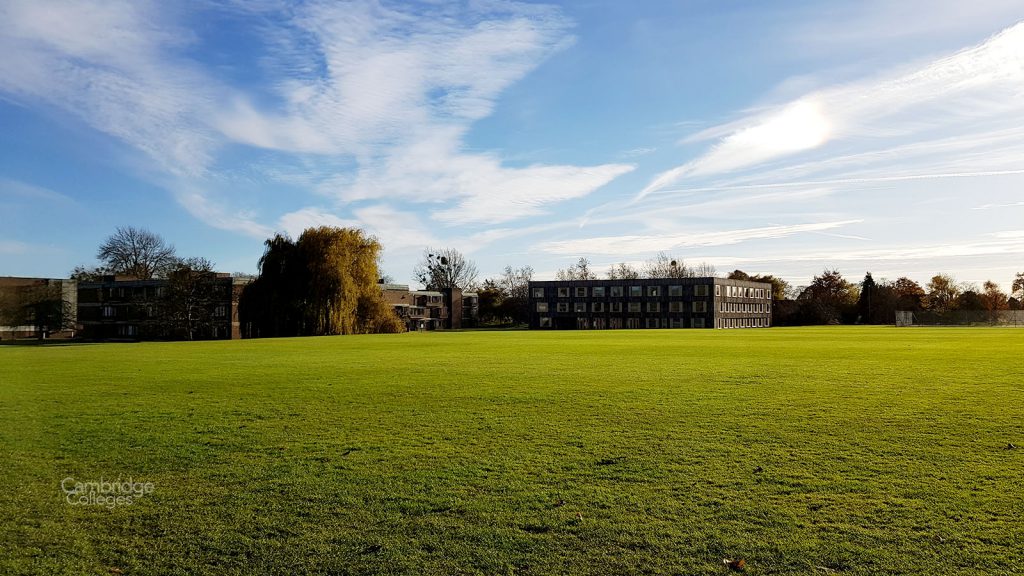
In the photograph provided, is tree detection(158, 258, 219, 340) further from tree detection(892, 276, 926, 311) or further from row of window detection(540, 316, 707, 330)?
tree detection(892, 276, 926, 311)

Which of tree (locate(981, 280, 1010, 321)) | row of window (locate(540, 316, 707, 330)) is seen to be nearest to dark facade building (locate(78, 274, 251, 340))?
row of window (locate(540, 316, 707, 330))

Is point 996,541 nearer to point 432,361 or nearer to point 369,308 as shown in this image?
point 432,361

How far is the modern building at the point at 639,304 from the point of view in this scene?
5032 inches

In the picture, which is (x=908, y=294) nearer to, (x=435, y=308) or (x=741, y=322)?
(x=741, y=322)

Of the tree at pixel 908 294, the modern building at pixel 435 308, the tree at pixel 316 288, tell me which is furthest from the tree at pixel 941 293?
the tree at pixel 316 288

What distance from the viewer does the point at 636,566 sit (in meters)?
6.09

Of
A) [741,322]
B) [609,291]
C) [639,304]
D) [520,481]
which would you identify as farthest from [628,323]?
[520,481]

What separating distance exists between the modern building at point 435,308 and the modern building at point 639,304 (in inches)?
700

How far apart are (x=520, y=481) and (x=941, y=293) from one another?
165 meters

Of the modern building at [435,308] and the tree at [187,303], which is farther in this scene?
the modern building at [435,308]

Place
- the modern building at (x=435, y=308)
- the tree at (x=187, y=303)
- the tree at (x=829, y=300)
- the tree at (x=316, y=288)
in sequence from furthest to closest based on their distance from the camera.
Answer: the tree at (x=829, y=300), the modern building at (x=435, y=308), the tree at (x=187, y=303), the tree at (x=316, y=288)

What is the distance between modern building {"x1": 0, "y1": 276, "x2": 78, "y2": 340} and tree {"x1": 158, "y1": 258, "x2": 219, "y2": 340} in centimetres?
2144

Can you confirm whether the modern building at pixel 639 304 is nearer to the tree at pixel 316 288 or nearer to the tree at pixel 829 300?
the tree at pixel 829 300

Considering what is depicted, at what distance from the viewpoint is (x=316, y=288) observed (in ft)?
229
